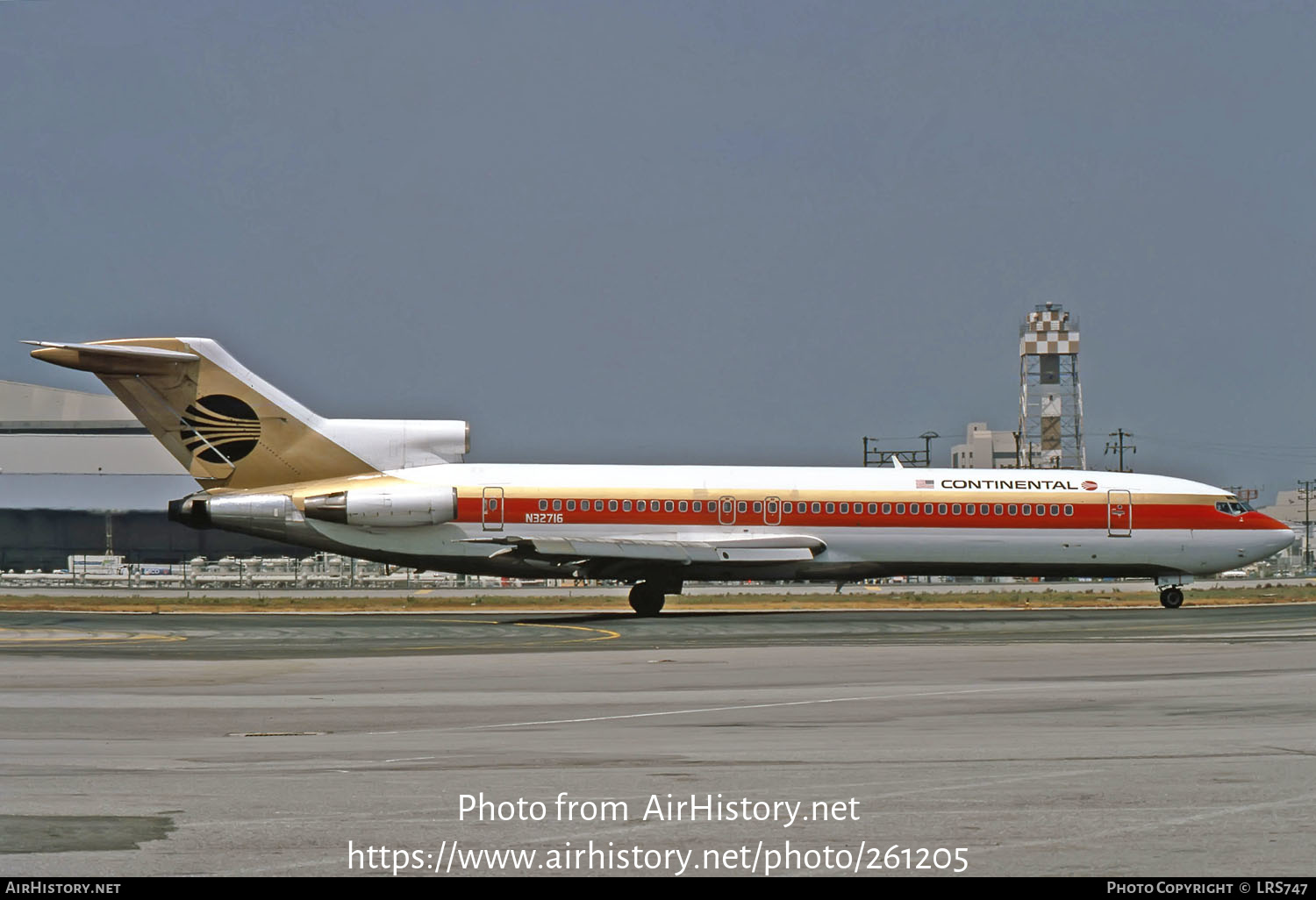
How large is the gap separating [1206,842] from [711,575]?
29838 mm

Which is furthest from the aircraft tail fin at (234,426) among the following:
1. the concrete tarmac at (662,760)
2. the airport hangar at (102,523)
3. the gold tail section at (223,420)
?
A: the airport hangar at (102,523)

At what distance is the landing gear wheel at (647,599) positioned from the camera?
3894 centimetres

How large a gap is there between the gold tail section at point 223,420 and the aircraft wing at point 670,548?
5.02m

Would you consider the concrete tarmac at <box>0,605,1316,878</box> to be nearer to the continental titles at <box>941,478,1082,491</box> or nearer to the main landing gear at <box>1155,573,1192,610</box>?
the continental titles at <box>941,478,1082,491</box>

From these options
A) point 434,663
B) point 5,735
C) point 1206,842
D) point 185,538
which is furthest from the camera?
point 185,538

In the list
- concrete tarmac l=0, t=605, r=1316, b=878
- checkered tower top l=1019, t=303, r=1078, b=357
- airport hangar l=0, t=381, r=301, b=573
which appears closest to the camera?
concrete tarmac l=0, t=605, r=1316, b=878

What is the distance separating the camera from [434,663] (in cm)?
2238

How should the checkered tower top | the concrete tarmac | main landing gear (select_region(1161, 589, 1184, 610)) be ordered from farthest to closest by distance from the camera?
the checkered tower top
main landing gear (select_region(1161, 589, 1184, 610))
the concrete tarmac

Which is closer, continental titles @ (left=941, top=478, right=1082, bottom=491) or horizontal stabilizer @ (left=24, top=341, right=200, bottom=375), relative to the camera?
horizontal stabilizer @ (left=24, top=341, right=200, bottom=375)

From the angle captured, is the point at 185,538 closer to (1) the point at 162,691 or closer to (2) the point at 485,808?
(1) the point at 162,691

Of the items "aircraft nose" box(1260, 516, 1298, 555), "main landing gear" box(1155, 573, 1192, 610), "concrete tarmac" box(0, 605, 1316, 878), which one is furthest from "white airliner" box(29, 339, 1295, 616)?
"concrete tarmac" box(0, 605, 1316, 878)

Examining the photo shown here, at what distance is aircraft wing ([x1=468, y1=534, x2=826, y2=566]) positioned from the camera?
36.8m

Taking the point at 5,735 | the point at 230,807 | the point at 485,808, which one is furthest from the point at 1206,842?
the point at 5,735

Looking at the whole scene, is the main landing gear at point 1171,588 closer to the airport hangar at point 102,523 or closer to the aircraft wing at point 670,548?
the aircraft wing at point 670,548
